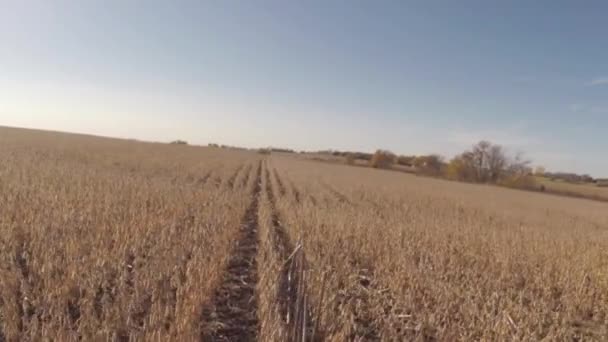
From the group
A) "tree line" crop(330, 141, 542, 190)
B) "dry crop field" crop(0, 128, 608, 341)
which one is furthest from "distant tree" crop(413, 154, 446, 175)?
"dry crop field" crop(0, 128, 608, 341)

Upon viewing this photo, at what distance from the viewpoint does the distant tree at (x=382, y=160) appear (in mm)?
92938

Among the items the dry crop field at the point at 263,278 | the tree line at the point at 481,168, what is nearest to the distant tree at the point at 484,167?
the tree line at the point at 481,168

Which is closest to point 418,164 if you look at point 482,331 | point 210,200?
point 210,200

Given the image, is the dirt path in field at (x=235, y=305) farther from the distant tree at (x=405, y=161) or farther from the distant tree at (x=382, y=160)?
the distant tree at (x=405, y=161)

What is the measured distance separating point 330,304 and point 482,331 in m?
1.66

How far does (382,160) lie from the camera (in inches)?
3691

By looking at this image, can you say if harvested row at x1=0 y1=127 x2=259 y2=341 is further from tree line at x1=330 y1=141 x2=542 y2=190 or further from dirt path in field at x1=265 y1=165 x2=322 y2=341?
tree line at x1=330 y1=141 x2=542 y2=190

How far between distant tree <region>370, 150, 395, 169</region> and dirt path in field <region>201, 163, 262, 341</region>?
87406 millimetres

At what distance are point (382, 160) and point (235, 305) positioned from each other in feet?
299

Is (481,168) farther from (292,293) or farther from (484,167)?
(292,293)

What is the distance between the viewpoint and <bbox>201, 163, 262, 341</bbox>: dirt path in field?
4.10 meters

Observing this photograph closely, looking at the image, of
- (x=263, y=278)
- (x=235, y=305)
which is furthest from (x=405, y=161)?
(x=235, y=305)

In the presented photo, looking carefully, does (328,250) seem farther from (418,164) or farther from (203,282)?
(418,164)

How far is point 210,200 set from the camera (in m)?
11.7
